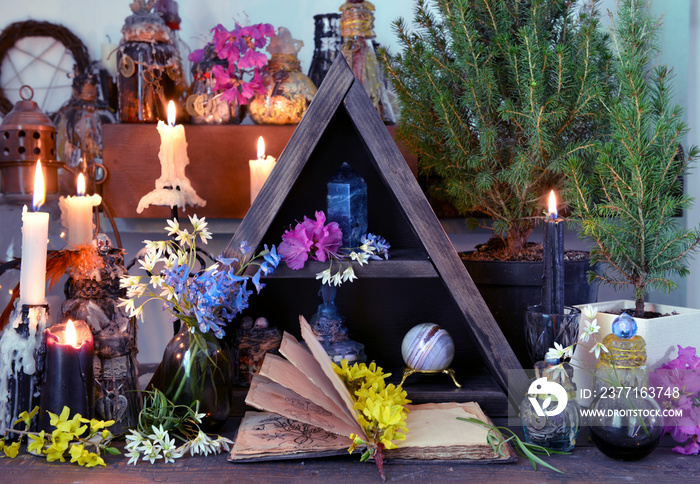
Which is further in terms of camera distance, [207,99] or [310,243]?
[207,99]

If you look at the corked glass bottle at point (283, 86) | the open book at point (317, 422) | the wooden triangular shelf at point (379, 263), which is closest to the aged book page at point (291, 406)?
the open book at point (317, 422)

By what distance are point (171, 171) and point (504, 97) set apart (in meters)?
0.52

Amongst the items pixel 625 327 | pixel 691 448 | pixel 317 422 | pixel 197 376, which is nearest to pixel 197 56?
pixel 197 376

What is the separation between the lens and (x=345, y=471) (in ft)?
2.04

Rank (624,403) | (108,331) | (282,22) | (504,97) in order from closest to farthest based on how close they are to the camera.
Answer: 1. (624,403)
2. (108,331)
3. (504,97)
4. (282,22)

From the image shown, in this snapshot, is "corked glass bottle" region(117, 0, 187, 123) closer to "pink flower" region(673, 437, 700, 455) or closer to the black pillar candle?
the black pillar candle

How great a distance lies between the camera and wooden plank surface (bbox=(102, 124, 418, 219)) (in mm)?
1042

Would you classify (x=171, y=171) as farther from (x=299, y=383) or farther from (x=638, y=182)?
(x=638, y=182)

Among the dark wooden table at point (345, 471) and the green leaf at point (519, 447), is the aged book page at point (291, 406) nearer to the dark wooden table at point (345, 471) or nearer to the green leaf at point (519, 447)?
the dark wooden table at point (345, 471)

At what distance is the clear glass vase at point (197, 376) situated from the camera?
70 centimetres

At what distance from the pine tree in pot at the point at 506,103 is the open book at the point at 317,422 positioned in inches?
9.4

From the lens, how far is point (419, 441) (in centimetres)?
65

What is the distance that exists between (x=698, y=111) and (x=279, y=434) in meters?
0.98

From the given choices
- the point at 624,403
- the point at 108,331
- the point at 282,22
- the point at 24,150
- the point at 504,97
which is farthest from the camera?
the point at 282,22
